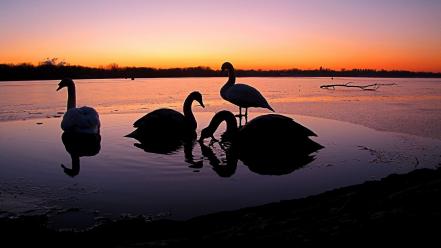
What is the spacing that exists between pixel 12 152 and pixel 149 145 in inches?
111

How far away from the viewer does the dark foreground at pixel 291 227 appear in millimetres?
2539

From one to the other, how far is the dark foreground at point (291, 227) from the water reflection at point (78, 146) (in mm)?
2616

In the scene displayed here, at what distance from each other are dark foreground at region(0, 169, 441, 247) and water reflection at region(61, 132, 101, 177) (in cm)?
262

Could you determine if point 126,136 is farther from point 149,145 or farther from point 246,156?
point 246,156

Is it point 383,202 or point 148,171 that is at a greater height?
point 383,202

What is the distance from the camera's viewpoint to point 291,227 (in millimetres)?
3082

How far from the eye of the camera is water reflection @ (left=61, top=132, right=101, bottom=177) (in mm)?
6855

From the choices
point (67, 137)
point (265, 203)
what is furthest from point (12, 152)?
point (265, 203)

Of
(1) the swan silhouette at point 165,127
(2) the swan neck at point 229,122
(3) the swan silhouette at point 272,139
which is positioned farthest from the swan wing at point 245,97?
(3) the swan silhouette at point 272,139

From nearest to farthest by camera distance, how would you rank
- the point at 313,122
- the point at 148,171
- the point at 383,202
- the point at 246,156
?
1. the point at 383,202
2. the point at 148,171
3. the point at 246,156
4. the point at 313,122

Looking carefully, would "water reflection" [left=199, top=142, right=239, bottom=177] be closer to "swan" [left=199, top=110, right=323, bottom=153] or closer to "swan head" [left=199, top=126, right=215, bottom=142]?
"swan" [left=199, top=110, right=323, bottom=153]

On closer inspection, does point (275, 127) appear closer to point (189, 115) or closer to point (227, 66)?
point (189, 115)

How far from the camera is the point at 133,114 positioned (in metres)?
15.4

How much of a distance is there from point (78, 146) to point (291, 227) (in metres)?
7.10
